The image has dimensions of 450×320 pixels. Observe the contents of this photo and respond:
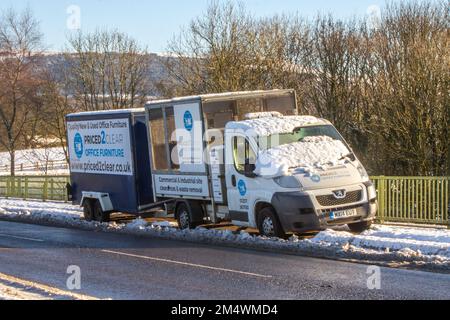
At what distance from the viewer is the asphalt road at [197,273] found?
10211 mm

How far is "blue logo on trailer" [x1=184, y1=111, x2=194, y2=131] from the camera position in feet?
58.4

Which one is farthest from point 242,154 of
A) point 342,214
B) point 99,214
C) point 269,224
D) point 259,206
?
point 99,214

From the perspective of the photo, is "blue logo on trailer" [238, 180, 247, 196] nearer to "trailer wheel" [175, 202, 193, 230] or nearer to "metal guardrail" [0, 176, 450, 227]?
"trailer wheel" [175, 202, 193, 230]

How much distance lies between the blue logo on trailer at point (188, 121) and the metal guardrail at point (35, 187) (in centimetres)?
1556

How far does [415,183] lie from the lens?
17.8 meters

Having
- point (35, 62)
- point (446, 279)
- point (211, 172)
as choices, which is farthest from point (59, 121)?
point (446, 279)

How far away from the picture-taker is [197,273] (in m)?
12.2

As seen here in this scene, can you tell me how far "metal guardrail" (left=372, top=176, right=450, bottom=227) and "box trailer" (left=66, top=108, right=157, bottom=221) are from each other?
5970mm

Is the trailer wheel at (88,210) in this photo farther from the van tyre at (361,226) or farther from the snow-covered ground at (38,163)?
the snow-covered ground at (38,163)

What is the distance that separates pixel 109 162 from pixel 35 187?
49.4 feet

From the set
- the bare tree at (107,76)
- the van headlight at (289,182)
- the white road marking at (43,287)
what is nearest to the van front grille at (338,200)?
the van headlight at (289,182)

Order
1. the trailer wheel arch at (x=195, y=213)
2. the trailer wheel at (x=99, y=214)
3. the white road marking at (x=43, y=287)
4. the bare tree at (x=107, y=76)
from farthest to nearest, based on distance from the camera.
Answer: the bare tree at (x=107, y=76) → the trailer wheel at (x=99, y=214) → the trailer wheel arch at (x=195, y=213) → the white road marking at (x=43, y=287)

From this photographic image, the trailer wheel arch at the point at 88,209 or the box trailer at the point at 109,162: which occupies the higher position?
the box trailer at the point at 109,162

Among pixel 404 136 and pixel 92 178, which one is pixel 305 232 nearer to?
pixel 92 178
